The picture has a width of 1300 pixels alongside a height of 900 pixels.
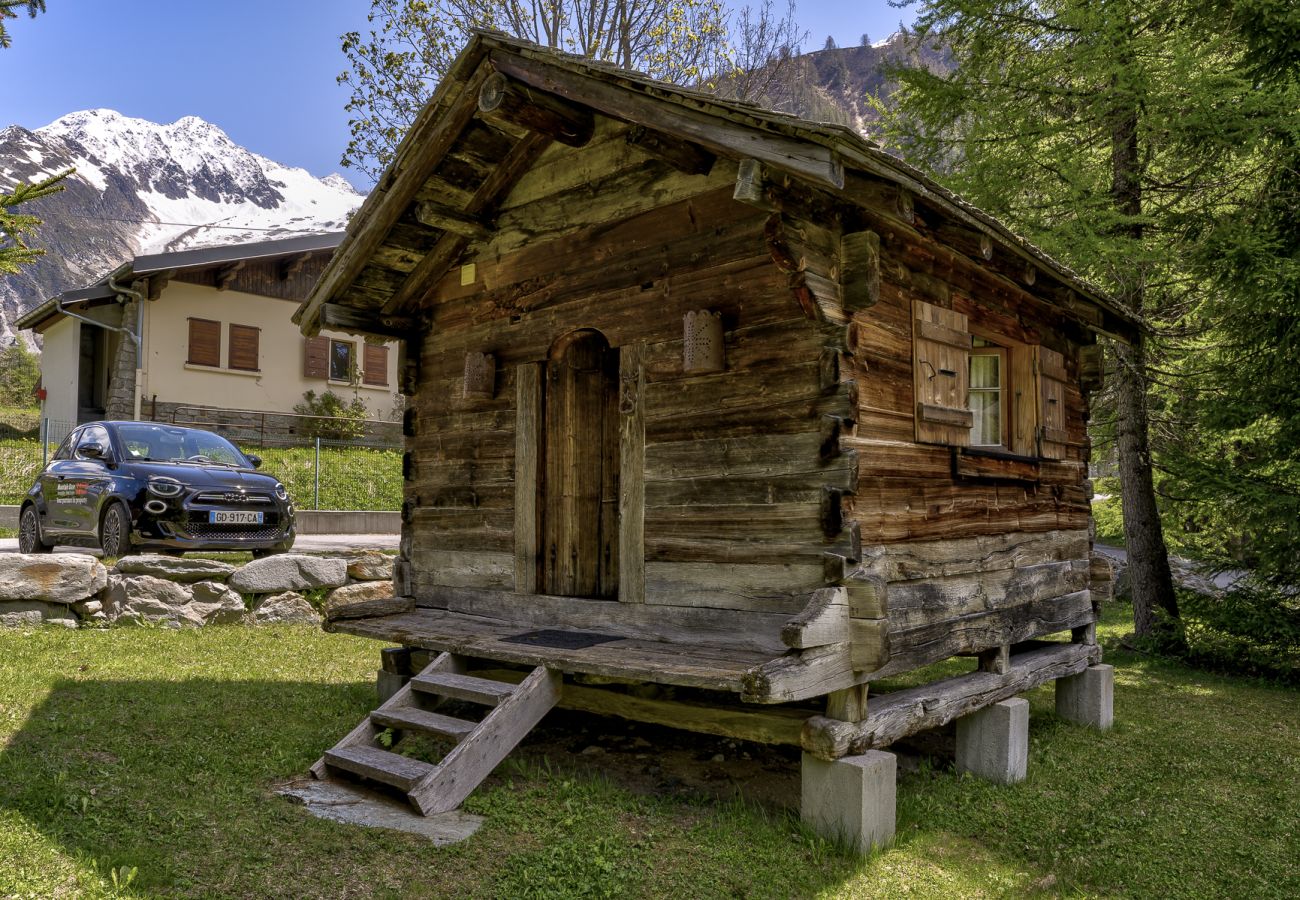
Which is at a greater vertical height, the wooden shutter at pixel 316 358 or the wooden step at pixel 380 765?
the wooden shutter at pixel 316 358

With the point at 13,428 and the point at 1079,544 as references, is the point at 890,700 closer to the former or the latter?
the point at 1079,544

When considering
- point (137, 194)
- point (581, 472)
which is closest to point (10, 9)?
point (581, 472)

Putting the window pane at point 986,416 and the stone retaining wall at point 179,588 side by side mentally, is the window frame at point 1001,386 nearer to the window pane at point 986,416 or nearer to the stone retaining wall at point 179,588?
the window pane at point 986,416

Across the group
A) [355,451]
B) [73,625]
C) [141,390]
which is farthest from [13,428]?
[73,625]

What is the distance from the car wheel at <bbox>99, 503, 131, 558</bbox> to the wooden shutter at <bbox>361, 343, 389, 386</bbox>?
14930 millimetres

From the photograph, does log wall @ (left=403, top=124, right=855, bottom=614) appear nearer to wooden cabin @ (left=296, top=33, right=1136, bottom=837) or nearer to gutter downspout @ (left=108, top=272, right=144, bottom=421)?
wooden cabin @ (left=296, top=33, right=1136, bottom=837)

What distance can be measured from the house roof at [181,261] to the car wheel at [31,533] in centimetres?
948

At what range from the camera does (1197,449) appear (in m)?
11.9

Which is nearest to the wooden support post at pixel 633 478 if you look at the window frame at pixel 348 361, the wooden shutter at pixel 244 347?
the wooden shutter at pixel 244 347

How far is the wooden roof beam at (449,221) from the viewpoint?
268 inches

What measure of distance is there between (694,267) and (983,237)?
1890mm

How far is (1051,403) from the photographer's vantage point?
7758 millimetres

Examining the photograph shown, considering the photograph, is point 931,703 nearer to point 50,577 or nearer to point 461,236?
point 461,236

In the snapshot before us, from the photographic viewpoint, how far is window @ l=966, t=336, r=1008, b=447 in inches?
291
